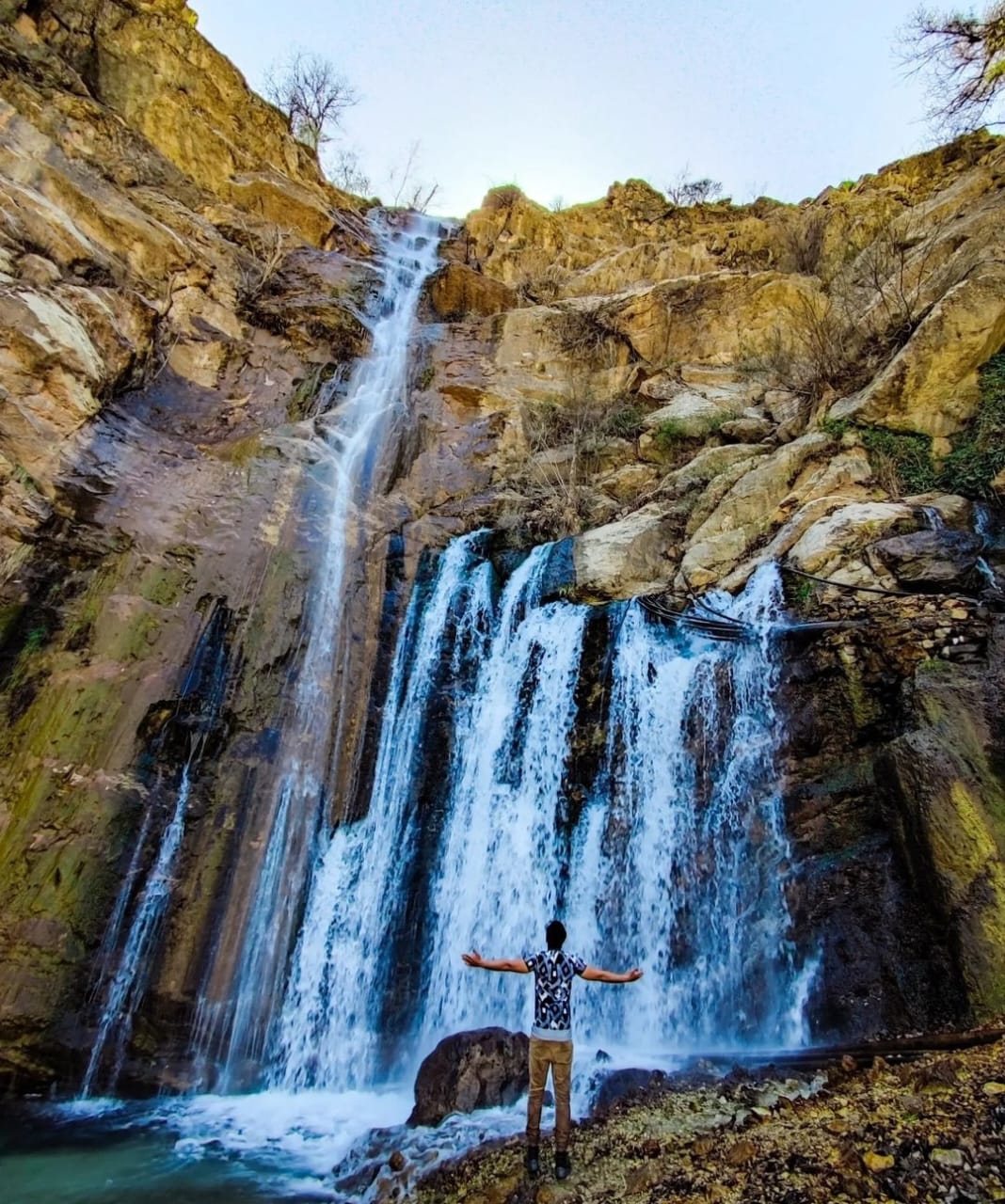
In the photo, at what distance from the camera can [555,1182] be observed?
439cm

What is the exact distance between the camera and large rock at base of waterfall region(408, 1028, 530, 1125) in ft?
20.0

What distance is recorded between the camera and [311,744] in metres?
10.6

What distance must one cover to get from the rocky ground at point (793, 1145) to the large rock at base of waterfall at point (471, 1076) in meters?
1.07

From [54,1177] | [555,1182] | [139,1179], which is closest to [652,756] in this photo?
[555,1182]

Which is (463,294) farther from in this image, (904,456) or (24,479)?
(904,456)

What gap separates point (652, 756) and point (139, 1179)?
23.0ft

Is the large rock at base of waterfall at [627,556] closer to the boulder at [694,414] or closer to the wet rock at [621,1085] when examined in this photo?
the boulder at [694,414]

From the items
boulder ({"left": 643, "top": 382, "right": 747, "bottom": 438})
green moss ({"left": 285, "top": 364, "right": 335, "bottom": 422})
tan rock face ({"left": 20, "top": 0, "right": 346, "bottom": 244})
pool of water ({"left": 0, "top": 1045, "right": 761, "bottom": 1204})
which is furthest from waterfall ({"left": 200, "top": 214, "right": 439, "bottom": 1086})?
tan rock face ({"left": 20, "top": 0, "right": 346, "bottom": 244})

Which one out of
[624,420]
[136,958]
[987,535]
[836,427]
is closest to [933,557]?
[987,535]

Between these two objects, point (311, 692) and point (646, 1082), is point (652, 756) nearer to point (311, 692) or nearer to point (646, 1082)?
point (646, 1082)

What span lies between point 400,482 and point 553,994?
12.5 m

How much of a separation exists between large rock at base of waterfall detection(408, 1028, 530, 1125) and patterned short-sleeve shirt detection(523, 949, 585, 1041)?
241 cm

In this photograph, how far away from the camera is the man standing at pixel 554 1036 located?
438 cm

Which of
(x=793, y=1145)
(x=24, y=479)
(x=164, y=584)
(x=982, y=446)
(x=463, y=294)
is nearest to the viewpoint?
(x=793, y=1145)
